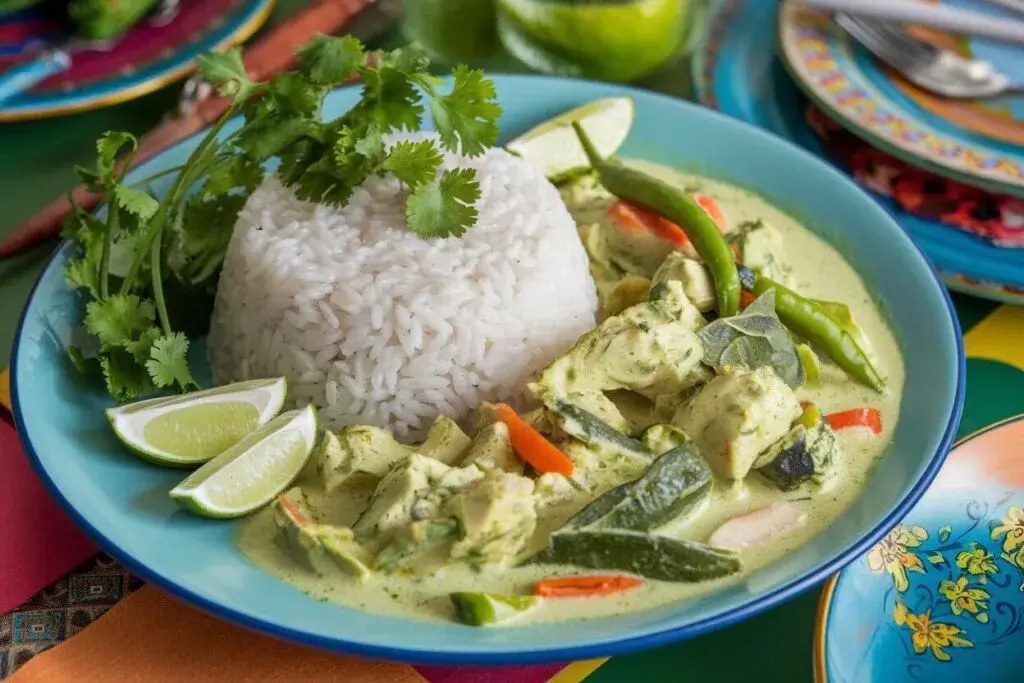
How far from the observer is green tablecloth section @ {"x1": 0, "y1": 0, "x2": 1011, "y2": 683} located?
2.13m

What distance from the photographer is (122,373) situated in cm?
239

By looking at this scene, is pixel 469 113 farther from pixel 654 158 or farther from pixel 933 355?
pixel 933 355

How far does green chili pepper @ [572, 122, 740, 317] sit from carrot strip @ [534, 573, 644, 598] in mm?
766

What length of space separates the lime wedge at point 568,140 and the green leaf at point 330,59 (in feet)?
1.98

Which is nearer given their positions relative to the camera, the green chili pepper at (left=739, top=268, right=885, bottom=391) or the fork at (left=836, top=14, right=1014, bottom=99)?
the green chili pepper at (left=739, top=268, right=885, bottom=391)

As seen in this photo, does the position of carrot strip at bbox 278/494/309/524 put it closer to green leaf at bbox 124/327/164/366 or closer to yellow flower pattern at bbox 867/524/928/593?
green leaf at bbox 124/327/164/366

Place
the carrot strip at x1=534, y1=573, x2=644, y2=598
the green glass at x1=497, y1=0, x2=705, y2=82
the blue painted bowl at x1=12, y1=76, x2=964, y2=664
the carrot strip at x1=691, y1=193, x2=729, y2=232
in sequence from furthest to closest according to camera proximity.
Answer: the green glass at x1=497, y1=0, x2=705, y2=82 → the carrot strip at x1=691, y1=193, x2=729, y2=232 → the carrot strip at x1=534, y1=573, x2=644, y2=598 → the blue painted bowl at x1=12, y1=76, x2=964, y2=664

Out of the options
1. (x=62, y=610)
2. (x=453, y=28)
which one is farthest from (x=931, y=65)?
(x=62, y=610)

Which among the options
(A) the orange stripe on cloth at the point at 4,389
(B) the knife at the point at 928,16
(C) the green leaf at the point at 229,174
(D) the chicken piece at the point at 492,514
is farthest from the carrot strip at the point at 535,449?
(B) the knife at the point at 928,16

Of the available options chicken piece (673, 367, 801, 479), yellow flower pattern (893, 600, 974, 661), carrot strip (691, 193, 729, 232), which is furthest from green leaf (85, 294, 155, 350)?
yellow flower pattern (893, 600, 974, 661)

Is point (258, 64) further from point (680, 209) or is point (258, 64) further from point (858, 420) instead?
point (858, 420)

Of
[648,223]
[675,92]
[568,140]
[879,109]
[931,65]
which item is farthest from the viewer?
[675,92]

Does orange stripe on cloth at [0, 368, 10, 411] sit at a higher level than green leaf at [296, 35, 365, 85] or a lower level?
lower

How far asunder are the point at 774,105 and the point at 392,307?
1.64 metres
